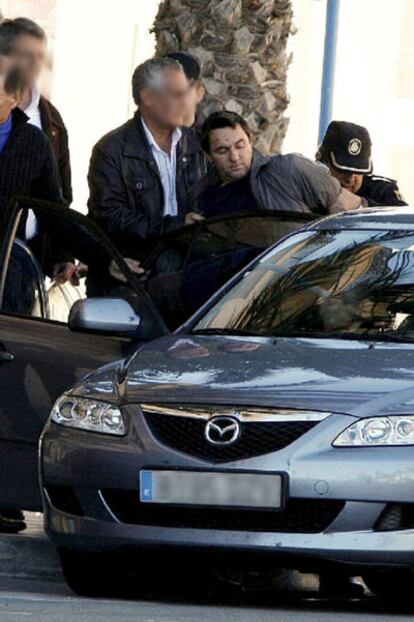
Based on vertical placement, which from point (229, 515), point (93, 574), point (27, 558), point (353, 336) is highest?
point (353, 336)

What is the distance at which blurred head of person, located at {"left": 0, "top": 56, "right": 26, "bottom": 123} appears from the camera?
35.0 ft

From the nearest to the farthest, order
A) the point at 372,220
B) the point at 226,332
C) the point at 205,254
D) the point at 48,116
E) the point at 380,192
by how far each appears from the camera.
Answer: the point at 226,332, the point at 372,220, the point at 205,254, the point at 48,116, the point at 380,192

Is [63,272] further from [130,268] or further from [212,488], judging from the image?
[212,488]

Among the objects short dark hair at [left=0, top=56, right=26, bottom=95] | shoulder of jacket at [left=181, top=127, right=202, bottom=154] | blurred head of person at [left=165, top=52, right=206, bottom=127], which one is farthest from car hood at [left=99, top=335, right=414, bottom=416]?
blurred head of person at [left=165, top=52, right=206, bottom=127]

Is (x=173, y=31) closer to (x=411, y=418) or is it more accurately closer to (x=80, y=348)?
(x=80, y=348)

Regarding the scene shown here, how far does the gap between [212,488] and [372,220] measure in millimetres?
2017

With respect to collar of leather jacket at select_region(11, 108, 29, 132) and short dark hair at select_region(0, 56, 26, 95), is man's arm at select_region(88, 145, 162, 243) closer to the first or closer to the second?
collar of leather jacket at select_region(11, 108, 29, 132)

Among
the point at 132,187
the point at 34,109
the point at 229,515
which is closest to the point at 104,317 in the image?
the point at 229,515

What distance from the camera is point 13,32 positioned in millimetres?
11617

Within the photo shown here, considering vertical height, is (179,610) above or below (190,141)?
below

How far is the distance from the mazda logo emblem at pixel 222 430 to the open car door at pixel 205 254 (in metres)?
2.46

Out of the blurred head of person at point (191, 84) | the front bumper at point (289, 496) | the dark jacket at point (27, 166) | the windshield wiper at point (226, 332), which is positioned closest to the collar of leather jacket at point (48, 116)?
the blurred head of person at point (191, 84)

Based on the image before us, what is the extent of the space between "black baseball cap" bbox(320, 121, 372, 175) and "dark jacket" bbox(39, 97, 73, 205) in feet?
5.00

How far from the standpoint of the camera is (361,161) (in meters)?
12.6
